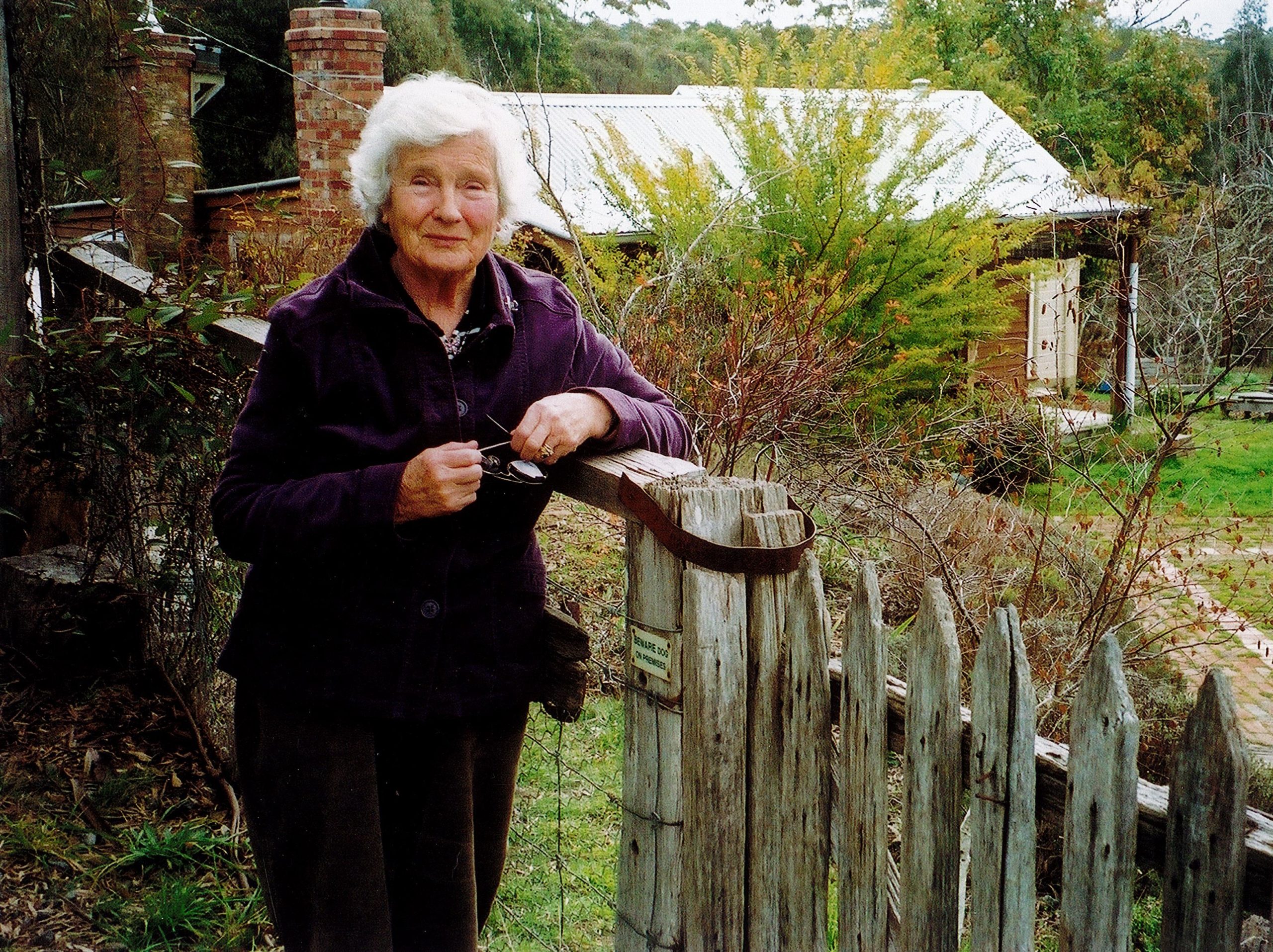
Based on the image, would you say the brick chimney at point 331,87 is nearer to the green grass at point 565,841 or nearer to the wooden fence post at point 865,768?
the green grass at point 565,841

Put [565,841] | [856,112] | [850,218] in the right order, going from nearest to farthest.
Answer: [565,841]
[850,218]
[856,112]

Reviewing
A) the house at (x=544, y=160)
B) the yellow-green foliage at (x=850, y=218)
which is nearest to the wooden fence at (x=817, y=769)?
the house at (x=544, y=160)

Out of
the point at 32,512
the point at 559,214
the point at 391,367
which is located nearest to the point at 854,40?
the point at 559,214

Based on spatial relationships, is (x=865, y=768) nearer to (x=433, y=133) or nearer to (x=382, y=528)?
(x=382, y=528)

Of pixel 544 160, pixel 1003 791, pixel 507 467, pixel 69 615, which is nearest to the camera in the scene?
pixel 1003 791

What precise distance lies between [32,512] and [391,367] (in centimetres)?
258

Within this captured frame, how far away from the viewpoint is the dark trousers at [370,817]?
6.33ft

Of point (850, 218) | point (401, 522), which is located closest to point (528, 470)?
point (401, 522)

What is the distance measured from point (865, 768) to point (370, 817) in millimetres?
824

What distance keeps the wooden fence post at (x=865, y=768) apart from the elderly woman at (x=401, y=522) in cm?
48

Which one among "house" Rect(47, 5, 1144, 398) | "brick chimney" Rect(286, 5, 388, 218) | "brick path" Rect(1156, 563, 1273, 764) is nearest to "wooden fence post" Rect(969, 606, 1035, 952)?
"house" Rect(47, 5, 1144, 398)

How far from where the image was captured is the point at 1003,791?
1591 millimetres

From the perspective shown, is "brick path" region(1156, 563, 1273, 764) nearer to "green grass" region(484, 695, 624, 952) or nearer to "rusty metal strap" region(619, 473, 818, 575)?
"green grass" region(484, 695, 624, 952)

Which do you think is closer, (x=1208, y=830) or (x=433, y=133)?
(x=1208, y=830)
